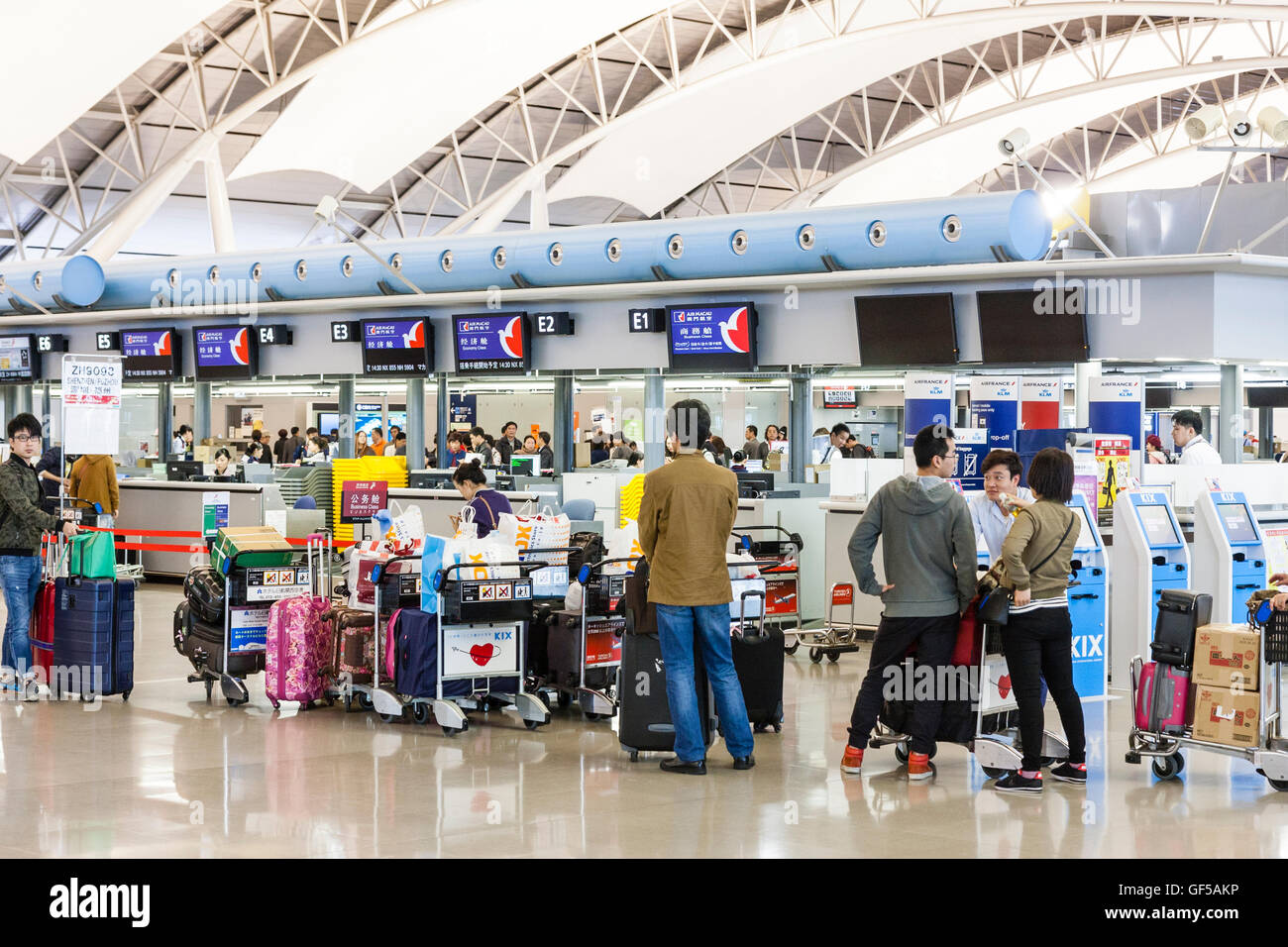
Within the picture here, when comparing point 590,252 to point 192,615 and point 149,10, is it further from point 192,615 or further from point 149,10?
point 149,10

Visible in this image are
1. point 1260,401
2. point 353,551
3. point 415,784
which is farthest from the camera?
point 1260,401

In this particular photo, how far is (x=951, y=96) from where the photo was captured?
3144 cm

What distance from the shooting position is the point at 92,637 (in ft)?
29.9

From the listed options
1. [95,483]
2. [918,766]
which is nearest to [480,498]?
[918,766]

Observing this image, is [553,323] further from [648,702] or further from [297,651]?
[648,702]

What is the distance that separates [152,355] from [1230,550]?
12.5 meters

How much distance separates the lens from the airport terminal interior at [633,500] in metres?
6.69

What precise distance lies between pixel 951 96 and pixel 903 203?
20647mm

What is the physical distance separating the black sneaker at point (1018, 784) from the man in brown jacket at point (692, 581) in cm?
115

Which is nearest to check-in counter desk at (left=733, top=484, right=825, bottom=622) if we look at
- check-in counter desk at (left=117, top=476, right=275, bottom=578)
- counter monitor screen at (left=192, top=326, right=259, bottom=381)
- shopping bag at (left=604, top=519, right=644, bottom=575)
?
shopping bag at (left=604, top=519, right=644, bottom=575)

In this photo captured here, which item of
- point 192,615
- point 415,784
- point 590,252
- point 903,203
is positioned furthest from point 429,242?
point 415,784

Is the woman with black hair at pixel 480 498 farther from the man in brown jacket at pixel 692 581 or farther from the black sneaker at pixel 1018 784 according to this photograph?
the black sneaker at pixel 1018 784

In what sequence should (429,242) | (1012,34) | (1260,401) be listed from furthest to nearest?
(1012,34)
(1260,401)
(429,242)

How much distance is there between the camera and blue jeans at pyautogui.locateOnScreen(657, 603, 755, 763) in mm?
7035
